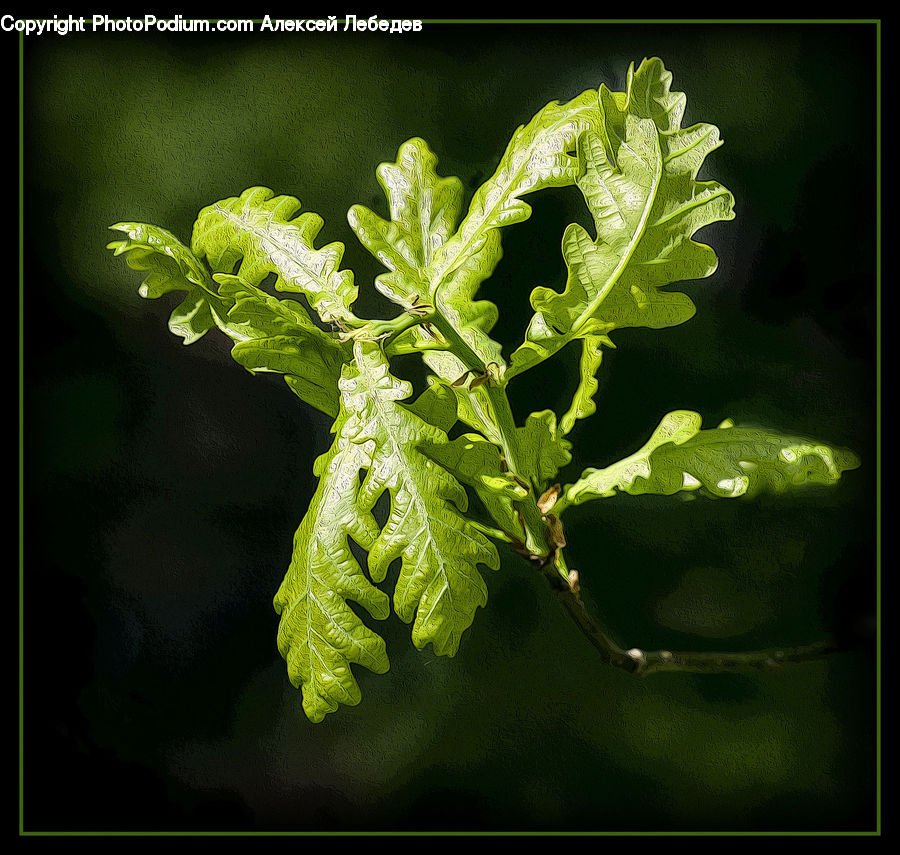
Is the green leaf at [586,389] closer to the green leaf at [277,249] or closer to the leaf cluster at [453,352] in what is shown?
the leaf cluster at [453,352]

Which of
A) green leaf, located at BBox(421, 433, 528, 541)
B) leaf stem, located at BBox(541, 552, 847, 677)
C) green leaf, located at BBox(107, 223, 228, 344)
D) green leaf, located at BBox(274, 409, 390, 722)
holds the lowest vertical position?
leaf stem, located at BBox(541, 552, 847, 677)

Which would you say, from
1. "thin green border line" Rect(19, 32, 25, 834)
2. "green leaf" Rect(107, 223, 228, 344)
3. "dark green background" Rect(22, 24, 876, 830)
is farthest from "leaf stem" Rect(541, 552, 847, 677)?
"thin green border line" Rect(19, 32, 25, 834)

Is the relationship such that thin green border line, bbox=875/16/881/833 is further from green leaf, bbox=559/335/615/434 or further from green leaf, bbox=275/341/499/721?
green leaf, bbox=275/341/499/721

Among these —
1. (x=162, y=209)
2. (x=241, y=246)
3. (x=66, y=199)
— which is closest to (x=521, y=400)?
(x=241, y=246)

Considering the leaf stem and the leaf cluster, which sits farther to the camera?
the leaf stem

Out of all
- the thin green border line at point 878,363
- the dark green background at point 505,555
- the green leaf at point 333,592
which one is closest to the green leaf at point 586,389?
the dark green background at point 505,555

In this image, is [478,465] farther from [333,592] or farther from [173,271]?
[173,271]
